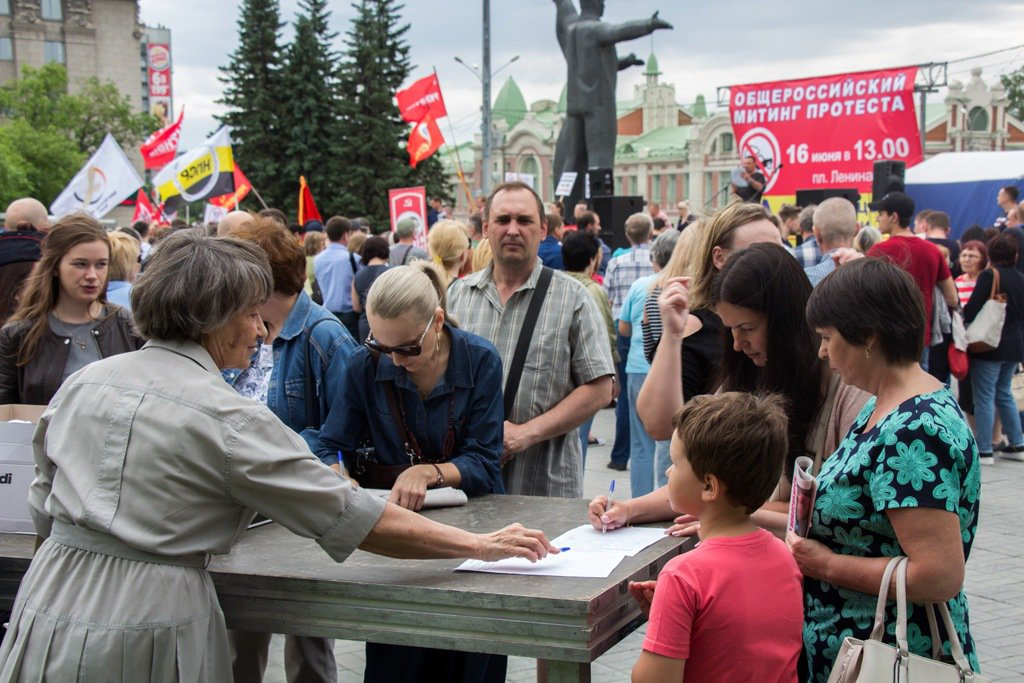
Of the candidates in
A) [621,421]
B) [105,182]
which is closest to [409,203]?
[105,182]

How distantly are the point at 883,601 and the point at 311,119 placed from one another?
46.3 m

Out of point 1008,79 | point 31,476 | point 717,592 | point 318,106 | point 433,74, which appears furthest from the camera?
point 1008,79

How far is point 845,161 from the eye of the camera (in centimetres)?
2272

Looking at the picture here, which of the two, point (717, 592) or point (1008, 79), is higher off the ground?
point (1008, 79)

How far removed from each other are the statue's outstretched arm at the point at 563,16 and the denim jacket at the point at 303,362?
18960mm

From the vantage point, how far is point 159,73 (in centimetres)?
11038

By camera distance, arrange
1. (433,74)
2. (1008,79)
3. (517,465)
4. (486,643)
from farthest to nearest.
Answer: (1008,79)
(433,74)
(517,465)
(486,643)

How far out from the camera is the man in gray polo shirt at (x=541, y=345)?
4520 millimetres

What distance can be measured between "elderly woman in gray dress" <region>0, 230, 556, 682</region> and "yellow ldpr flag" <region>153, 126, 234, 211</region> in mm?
14899

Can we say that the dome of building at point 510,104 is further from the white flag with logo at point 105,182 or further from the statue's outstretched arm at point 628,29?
the white flag with logo at point 105,182

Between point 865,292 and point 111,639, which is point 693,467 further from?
point 111,639

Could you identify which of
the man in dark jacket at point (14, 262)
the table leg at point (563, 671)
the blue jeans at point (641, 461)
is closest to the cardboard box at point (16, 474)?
the table leg at point (563, 671)

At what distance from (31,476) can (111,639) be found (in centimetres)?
107

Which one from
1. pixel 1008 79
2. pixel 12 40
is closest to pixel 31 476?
pixel 1008 79
